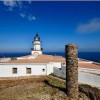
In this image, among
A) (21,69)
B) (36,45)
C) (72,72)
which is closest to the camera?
(72,72)

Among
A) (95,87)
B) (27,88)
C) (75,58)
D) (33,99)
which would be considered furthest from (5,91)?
(95,87)

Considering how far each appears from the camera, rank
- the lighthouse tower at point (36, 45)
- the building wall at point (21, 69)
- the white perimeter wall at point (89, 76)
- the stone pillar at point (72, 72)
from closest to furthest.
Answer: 1. the stone pillar at point (72, 72)
2. the white perimeter wall at point (89, 76)
3. the building wall at point (21, 69)
4. the lighthouse tower at point (36, 45)

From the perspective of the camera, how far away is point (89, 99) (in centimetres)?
1614

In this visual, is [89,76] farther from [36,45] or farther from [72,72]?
[36,45]

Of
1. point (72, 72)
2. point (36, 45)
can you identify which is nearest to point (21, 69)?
point (72, 72)

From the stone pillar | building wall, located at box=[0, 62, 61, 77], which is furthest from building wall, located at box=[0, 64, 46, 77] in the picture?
the stone pillar

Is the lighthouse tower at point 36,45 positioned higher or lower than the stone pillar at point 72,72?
higher

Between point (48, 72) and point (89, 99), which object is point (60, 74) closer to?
point (48, 72)

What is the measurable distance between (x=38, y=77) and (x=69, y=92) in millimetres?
9755

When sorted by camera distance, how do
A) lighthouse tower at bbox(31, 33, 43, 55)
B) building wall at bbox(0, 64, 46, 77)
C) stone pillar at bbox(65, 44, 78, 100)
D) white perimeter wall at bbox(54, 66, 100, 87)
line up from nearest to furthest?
1. stone pillar at bbox(65, 44, 78, 100)
2. white perimeter wall at bbox(54, 66, 100, 87)
3. building wall at bbox(0, 64, 46, 77)
4. lighthouse tower at bbox(31, 33, 43, 55)

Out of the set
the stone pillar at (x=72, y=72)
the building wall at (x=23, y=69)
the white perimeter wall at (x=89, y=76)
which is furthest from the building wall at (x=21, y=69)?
the stone pillar at (x=72, y=72)

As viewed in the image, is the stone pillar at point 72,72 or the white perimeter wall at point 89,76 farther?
the white perimeter wall at point 89,76

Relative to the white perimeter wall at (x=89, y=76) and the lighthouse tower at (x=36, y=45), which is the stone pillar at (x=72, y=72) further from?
the lighthouse tower at (x=36, y=45)

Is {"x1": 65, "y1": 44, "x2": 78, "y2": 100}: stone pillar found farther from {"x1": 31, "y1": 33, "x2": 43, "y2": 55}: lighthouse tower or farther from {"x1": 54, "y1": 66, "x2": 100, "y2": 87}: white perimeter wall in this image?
{"x1": 31, "y1": 33, "x2": 43, "y2": 55}: lighthouse tower
